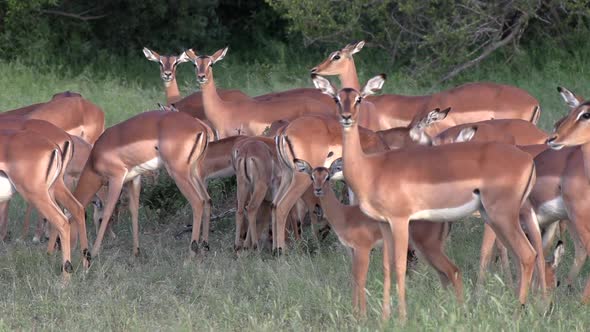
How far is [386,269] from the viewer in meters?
5.76

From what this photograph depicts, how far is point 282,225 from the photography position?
768cm

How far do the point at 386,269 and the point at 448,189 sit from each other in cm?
52

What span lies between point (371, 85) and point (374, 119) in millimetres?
2857

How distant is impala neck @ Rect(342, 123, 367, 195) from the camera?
582 cm

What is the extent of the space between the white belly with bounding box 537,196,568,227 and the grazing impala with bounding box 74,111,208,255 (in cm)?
260

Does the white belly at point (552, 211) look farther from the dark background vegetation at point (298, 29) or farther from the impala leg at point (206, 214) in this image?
the dark background vegetation at point (298, 29)

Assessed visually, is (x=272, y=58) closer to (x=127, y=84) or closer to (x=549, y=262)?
(x=127, y=84)

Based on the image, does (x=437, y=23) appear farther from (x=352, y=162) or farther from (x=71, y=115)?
(x=352, y=162)

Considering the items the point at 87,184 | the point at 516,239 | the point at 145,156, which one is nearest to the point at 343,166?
the point at 516,239

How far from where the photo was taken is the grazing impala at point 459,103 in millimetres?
9555

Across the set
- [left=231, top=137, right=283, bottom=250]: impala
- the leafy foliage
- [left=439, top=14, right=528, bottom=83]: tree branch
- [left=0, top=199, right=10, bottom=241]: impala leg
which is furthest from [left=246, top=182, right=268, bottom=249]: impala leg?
[left=439, top=14, right=528, bottom=83]: tree branch

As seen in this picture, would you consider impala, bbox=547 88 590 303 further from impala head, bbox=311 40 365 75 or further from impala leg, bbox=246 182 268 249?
impala head, bbox=311 40 365 75

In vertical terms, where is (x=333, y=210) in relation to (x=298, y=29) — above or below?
above

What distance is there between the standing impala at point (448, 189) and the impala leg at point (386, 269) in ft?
0.04
